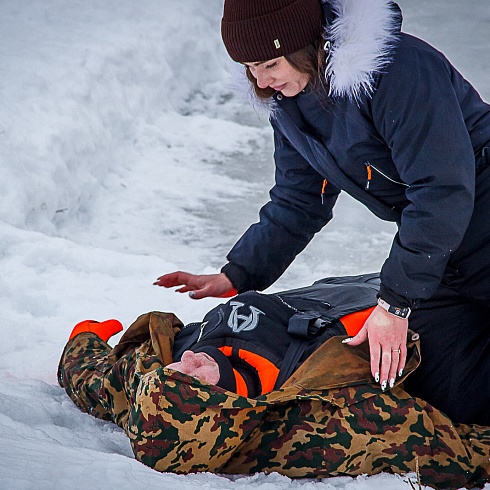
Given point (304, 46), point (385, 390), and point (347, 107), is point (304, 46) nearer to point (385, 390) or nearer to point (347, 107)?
point (347, 107)

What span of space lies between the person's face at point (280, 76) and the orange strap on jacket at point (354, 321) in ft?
2.16

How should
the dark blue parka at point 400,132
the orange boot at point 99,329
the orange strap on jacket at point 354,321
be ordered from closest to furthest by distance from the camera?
the dark blue parka at point 400,132, the orange strap on jacket at point 354,321, the orange boot at point 99,329

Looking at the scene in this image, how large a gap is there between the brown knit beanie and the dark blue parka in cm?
6

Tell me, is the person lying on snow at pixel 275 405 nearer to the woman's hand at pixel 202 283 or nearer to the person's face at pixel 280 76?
the woman's hand at pixel 202 283

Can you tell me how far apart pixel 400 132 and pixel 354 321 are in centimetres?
63

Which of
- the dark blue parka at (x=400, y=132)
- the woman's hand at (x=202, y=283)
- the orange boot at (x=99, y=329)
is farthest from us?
the orange boot at (x=99, y=329)

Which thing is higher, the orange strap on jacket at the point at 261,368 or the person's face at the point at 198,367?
the person's face at the point at 198,367

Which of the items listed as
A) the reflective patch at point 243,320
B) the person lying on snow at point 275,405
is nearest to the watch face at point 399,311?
the person lying on snow at point 275,405

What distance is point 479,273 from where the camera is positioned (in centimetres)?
199

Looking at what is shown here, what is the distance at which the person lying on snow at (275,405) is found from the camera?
171 cm

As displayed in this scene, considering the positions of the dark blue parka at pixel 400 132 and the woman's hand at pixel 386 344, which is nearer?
the dark blue parka at pixel 400 132

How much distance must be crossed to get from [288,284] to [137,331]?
1.51 meters

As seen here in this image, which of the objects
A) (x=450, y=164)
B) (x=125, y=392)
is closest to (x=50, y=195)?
(x=125, y=392)

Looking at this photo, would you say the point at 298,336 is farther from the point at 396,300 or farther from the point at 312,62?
the point at 312,62
